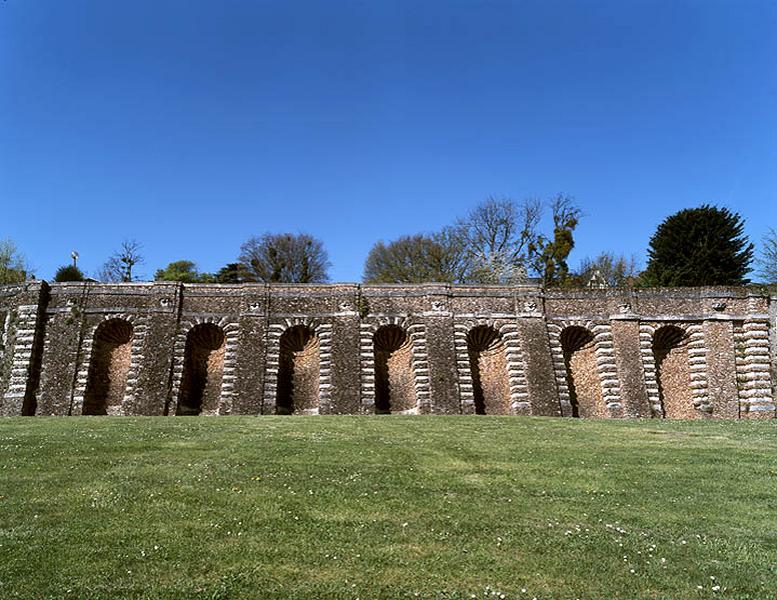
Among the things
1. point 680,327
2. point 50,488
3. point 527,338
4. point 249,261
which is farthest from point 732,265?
point 249,261

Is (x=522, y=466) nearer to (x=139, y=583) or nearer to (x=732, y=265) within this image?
(x=139, y=583)

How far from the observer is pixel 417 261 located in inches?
2279

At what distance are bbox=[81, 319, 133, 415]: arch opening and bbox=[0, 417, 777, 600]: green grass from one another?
38.8 ft

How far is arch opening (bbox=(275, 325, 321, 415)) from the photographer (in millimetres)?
28125

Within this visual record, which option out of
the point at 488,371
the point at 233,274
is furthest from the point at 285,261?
the point at 488,371

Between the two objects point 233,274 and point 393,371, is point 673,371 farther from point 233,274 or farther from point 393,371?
point 233,274

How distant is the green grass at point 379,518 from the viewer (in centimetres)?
697

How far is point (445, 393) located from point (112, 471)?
56.3 ft

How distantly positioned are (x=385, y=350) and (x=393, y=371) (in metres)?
1.19

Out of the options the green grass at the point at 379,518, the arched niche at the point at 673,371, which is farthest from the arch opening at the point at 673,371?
the green grass at the point at 379,518

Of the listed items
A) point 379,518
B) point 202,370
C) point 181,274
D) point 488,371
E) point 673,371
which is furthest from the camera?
point 181,274

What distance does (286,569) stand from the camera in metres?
7.25

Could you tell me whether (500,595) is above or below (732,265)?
below

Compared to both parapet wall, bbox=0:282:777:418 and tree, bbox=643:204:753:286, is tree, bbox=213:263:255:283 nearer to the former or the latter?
parapet wall, bbox=0:282:777:418
